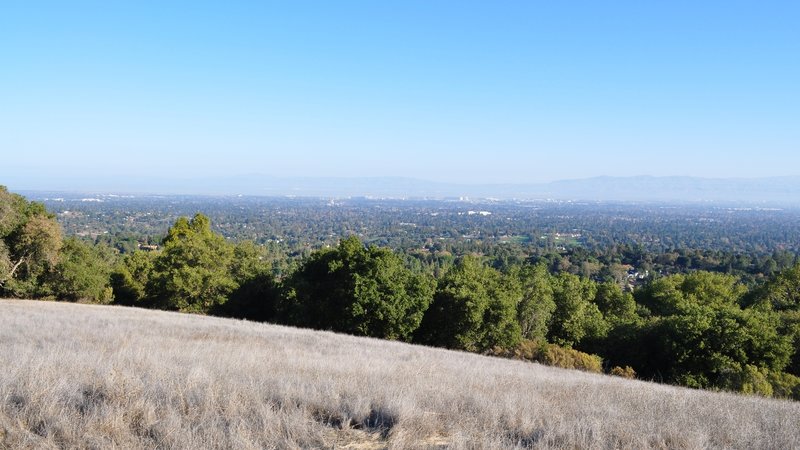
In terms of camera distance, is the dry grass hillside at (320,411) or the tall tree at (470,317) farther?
the tall tree at (470,317)

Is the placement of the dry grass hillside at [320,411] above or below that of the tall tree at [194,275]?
above

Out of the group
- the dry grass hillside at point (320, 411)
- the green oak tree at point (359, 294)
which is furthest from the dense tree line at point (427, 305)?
the dry grass hillside at point (320, 411)

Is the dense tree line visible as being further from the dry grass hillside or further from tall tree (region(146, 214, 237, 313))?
the dry grass hillside

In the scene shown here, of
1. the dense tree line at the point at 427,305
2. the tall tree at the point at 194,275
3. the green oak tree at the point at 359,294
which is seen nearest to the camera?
the dense tree line at the point at 427,305

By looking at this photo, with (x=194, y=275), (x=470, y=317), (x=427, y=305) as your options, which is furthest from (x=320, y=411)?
(x=194, y=275)

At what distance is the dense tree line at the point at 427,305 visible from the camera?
24750mm

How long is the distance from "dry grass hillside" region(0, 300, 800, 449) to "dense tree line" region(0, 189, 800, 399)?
1564 cm

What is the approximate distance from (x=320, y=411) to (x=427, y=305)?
76.0 feet

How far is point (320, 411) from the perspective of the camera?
5.75 metres

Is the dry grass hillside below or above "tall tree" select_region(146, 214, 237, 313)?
above

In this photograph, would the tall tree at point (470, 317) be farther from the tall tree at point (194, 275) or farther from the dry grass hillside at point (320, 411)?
the dry grass hillside at point (320, 411)

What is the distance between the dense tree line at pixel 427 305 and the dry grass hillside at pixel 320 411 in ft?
51.3

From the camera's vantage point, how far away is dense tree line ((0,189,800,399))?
2475 cm

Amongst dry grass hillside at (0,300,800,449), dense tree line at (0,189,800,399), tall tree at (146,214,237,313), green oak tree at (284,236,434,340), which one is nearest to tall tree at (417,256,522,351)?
dense tree line at (0,189,800,399)
